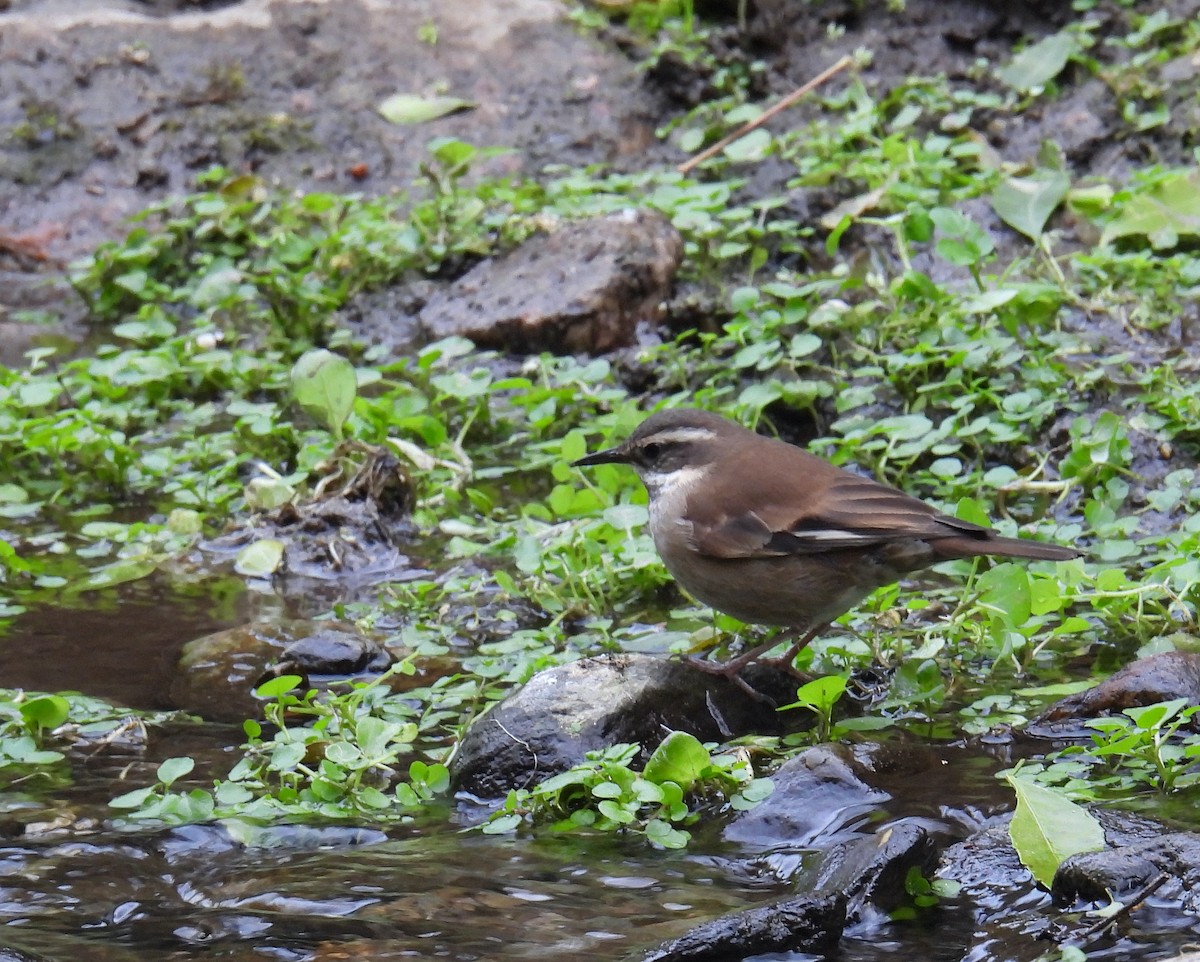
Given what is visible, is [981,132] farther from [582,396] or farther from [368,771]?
[368,771]

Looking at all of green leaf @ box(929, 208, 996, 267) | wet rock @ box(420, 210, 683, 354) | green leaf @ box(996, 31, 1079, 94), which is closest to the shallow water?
green leaf @ box(929, 208, 996, 267)

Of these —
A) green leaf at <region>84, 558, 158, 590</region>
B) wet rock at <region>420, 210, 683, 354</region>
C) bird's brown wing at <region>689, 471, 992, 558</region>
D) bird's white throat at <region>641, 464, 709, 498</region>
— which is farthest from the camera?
wet rock at <region>420, 210, 683, 354</region>

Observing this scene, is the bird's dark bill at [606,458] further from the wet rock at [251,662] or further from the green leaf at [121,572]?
the green leaf at [121,572]

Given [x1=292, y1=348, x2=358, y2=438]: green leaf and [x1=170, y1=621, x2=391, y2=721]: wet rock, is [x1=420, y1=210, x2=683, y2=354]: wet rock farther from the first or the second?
[x1=170, y1=621, x2=391, y2=721]: wet rock

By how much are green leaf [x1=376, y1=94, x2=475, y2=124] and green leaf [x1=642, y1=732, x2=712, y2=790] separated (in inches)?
295

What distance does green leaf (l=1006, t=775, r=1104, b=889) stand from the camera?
12.7ft

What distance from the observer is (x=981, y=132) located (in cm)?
1013

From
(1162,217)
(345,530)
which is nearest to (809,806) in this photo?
(345,530)

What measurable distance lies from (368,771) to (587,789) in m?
0.84

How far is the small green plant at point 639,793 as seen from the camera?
441 cm

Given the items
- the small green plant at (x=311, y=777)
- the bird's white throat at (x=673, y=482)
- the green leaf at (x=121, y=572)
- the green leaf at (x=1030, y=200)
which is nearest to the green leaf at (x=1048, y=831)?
the small green plant at (x=311, y=777)

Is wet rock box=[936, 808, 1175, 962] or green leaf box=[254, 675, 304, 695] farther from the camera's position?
green leaf box=[254, 675, 304, 695]

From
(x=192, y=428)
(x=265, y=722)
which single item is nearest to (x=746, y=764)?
(x=265, y=722)

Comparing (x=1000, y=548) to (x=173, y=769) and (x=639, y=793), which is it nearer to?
(x=639, y=793)
